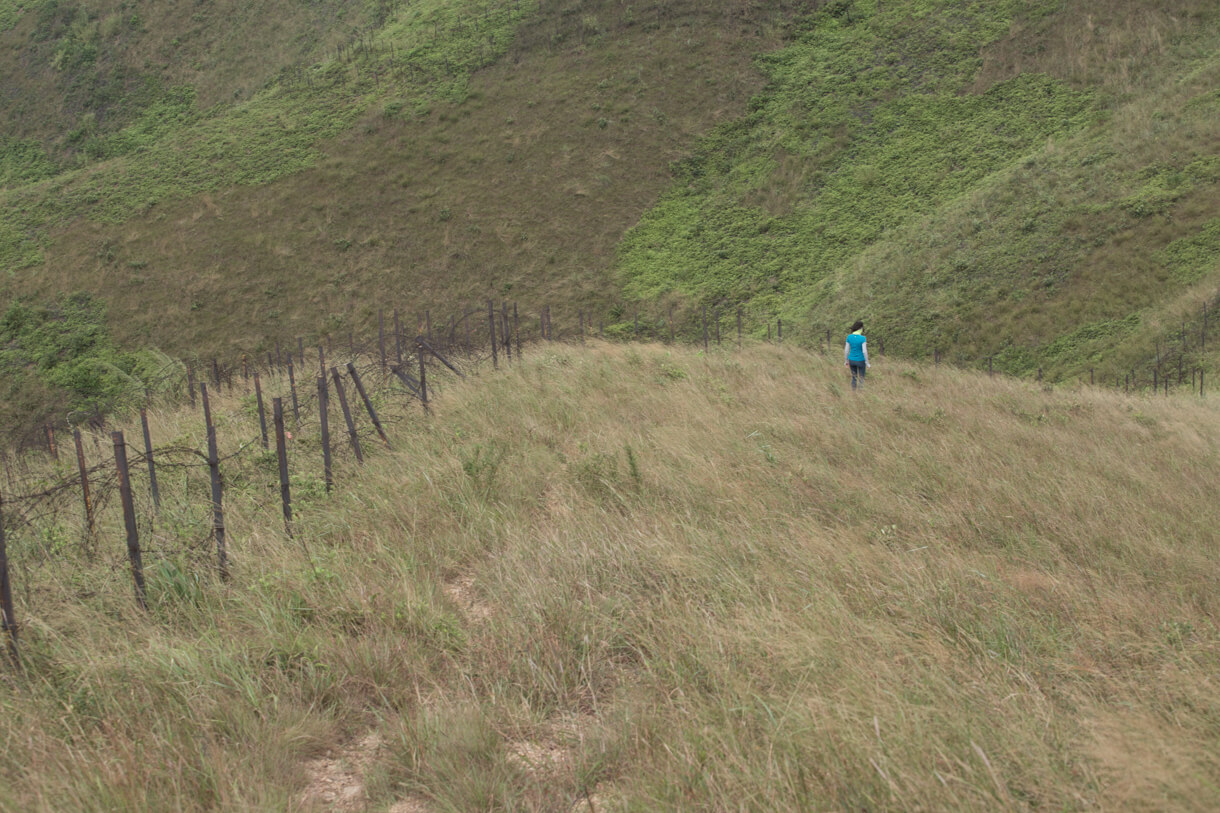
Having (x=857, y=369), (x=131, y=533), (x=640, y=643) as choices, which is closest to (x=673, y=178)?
(x=857, y=369)

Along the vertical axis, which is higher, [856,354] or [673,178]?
[673,178]

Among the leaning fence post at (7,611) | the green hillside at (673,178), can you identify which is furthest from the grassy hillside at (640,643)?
Answer: the green hillside at (673,178)

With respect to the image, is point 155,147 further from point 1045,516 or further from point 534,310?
point 1045,516

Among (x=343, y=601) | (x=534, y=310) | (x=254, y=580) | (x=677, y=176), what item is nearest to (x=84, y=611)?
(x=254, y=580)

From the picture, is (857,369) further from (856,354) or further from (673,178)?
(673,178)

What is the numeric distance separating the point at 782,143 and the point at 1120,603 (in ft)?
106

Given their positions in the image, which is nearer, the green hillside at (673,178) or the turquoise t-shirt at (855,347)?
the turquoise t-shirt at (855,347)

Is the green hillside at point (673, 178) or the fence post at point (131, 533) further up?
the green hillside at point (673, 178)

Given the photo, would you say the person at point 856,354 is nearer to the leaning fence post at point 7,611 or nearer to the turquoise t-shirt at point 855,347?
the turquoise t-shirt at point 855,347

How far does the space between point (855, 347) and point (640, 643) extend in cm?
919

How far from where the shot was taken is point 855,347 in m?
11.5

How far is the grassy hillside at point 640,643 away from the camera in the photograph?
2.34 m

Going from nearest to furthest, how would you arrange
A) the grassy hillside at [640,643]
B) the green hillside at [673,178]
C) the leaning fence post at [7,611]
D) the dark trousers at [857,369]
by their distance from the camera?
the grassy hillside at [640,643] < the leaning fence post at [7,611] < the dark trousers at [857,369] < the green hillside at [673,178]

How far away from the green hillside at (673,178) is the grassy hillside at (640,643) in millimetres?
15524
